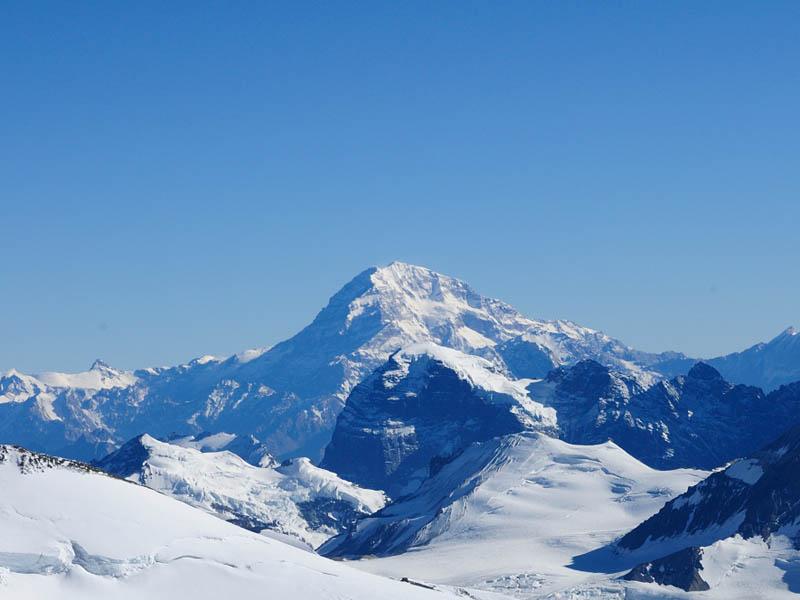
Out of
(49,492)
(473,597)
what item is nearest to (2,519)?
(49,492)

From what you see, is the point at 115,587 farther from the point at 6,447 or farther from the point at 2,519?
the point at 6,447

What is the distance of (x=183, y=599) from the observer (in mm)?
111188

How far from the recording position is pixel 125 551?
11319cm

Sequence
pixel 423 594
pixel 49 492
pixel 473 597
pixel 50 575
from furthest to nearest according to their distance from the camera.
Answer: pixel 473 597, pixel 423 594, pixel 49 492, pixel 50 575

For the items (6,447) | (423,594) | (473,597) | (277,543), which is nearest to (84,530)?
(6,447)

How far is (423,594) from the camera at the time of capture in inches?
5017

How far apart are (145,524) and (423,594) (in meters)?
25.3

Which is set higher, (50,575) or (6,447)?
(6,447)

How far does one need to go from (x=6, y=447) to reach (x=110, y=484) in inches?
359

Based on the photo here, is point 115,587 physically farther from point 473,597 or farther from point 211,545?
point 473,597

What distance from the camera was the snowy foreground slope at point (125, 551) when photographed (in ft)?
359

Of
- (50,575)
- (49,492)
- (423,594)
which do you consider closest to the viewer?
(50,575)

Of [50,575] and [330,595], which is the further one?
[330,595]

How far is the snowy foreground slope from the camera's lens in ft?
359
